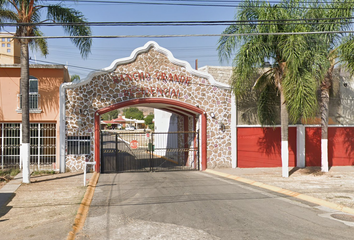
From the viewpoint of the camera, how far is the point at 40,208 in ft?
31.0

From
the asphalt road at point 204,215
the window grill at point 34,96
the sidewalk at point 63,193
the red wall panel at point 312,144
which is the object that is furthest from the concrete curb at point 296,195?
the window grill at point 34,96

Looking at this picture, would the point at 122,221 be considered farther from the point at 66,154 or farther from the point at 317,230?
the point at 66,154

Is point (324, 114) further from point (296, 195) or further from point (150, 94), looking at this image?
point (150, 94)

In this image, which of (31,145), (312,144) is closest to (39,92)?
(31,145)

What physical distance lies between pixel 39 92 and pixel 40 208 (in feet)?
31.1

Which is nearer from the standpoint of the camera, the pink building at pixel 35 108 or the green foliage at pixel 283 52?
the green foliage at pixel 283 52

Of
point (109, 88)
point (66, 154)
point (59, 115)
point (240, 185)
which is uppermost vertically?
point (109, 88)

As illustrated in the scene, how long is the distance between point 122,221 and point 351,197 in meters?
7.58

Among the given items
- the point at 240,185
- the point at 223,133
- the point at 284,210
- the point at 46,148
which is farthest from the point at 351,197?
the point at 46,148

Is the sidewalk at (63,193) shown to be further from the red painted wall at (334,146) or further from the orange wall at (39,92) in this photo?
the orange wall at (39,92)

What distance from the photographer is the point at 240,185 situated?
46.1 ft

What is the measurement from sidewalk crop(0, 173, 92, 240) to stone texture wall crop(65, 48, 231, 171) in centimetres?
394

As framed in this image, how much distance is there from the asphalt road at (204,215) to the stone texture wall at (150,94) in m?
5.70

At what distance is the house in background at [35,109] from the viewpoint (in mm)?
17250
